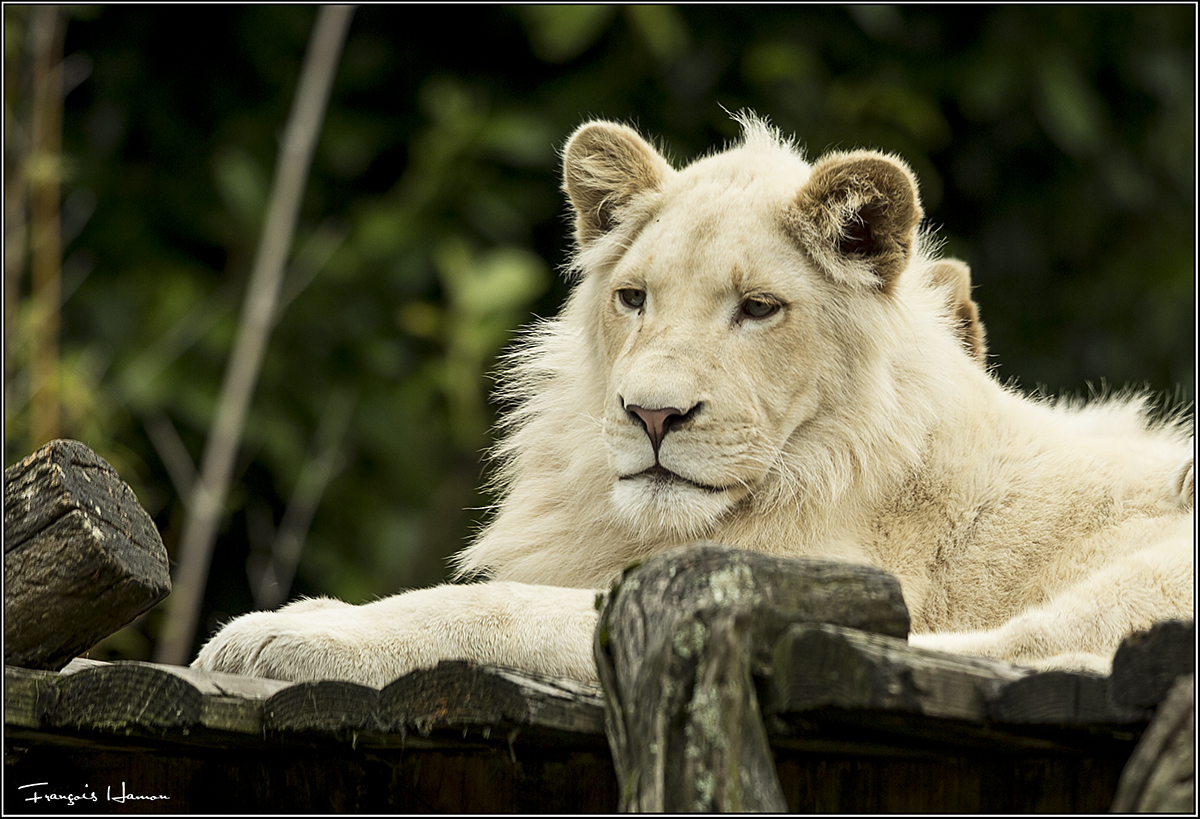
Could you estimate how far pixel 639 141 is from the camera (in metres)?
3.43

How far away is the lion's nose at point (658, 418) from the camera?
9.50 ft

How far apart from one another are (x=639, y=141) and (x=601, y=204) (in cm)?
18

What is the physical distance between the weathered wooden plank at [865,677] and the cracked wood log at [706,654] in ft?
0.20

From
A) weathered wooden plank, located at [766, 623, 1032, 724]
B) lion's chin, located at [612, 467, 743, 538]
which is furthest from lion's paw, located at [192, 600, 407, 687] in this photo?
weathered wooden plank, located at [766, 623, 1032, 724]

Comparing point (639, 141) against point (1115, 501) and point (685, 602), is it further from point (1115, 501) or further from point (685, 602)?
point (685, 602)

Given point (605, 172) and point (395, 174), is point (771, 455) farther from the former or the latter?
point (395, 174)

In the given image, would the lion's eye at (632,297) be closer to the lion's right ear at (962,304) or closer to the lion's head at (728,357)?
the lion's head at (728,357)

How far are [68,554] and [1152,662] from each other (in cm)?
180

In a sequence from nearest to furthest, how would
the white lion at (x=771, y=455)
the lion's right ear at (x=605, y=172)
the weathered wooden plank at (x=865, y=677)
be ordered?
the weathered wooden plank at (x=865, y=677), the white lion at (x=771, y=455), the lion's right ear at (x=605, y=172)

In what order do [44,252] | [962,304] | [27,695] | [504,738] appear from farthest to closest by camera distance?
[962,304], [44,252], [27,695], [504,738]

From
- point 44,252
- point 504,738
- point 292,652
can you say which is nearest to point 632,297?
point 292,652
